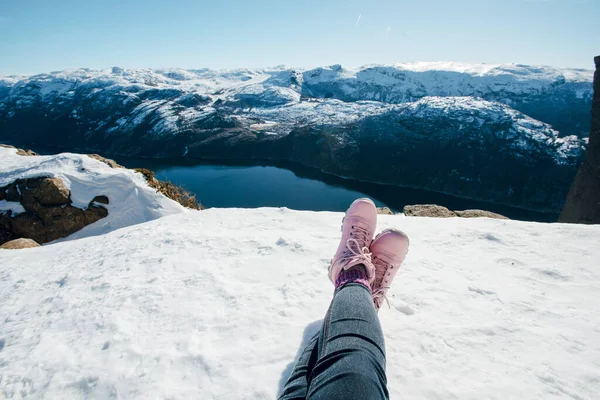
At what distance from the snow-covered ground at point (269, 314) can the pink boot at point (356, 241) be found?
591 millimetres

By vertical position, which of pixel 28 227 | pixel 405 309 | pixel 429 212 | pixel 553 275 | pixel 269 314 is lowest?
pixel 28 227

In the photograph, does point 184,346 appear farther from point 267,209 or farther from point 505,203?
point 505,203

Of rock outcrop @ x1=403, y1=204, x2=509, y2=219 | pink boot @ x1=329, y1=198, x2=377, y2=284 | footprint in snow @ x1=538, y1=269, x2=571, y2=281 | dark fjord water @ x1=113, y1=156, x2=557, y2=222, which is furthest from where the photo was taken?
dark fjord water @ x1=113, y1=156, x2=557, y2=222

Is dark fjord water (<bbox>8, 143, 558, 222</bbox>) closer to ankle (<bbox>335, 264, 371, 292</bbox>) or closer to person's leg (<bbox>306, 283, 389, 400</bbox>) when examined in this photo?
ankle (<bbox>335, 264, 371, 292</bbox>)

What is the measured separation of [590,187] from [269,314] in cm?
2614

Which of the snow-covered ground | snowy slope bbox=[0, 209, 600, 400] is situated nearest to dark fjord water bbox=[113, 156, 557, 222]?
the snow-covered ground

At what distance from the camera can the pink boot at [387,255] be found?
9.26ft

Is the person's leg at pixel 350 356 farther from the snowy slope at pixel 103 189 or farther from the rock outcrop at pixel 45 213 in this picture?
the rock outcrop at pixel 45 213

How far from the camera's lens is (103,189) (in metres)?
9.54

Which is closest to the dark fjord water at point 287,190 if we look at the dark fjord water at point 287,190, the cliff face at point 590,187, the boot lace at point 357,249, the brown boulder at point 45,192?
the dark fjord water at point 287,190

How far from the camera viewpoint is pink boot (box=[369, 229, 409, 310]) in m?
2.82

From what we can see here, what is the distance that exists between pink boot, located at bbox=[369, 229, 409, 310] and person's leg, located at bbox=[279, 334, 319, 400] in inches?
43.4

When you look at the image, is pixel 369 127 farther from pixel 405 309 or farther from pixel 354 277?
pixel 354 277

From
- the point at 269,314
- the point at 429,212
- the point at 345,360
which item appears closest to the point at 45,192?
the point at 269,314
